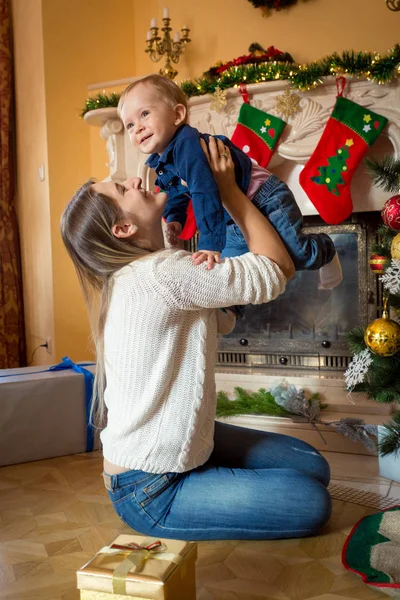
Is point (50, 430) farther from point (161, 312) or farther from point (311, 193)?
point (311, 193)

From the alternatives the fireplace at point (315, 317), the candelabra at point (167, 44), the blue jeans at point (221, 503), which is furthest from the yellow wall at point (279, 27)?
the blue jeans at point (221, 503)

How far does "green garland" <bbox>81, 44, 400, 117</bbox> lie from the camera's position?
2.34m

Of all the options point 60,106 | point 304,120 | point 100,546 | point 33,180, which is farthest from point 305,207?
point 100,546

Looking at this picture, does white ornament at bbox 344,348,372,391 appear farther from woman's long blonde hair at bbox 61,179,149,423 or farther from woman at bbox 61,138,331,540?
woman's long blonde hair at bbox 61,179,149,423

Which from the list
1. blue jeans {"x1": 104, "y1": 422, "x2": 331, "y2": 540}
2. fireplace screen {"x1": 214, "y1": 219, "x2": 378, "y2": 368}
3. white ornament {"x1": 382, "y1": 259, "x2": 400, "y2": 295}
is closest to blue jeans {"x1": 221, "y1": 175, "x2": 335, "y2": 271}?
white ornament {"x1": 382, "y1": 259, "x2": 400, "y2": 295}

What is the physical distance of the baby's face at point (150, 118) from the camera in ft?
5.02

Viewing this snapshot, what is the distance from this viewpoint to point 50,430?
2.20 m

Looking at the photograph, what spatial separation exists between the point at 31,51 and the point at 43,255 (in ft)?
3.89

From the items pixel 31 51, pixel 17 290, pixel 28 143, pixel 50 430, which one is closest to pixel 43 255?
pixel 17 290

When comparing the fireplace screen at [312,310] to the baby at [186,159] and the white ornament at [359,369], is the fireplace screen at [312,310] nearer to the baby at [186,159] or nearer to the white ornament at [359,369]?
the white ornament at [359,369]

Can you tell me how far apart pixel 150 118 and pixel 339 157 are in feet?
4.06

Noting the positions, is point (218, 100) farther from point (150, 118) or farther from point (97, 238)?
point (97, 238)

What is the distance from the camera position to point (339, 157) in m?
2.54

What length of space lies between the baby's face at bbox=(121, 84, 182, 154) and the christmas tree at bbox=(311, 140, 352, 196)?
1.16 m
